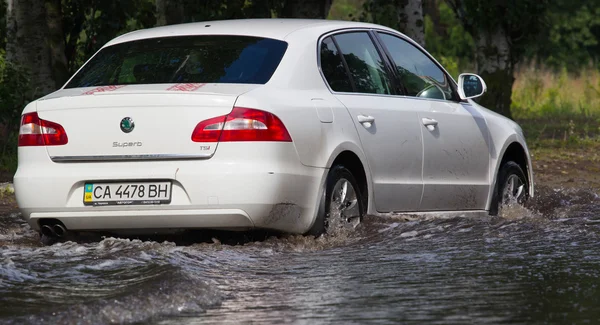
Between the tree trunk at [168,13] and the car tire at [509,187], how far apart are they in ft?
33.3

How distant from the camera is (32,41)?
15492mm

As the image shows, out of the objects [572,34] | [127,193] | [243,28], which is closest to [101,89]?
[127,193]

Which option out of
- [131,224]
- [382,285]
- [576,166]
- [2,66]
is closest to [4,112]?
[2,66]

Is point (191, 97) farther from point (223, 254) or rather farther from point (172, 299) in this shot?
point (172, 299)

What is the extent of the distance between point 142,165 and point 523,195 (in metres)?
3.73

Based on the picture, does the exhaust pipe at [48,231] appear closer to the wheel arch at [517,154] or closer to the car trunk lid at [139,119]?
the car trunk lid at [139,119]

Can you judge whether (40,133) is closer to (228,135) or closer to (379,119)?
(228,135)

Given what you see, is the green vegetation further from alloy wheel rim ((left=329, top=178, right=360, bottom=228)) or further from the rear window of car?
alloy wheel rim ((left=329, top=178, right=360, bottom=228))

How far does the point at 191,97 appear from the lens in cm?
692

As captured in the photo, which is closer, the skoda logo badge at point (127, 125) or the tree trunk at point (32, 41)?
the skoda logo badge at point (127, 125)

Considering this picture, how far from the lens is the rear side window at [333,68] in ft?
25.3

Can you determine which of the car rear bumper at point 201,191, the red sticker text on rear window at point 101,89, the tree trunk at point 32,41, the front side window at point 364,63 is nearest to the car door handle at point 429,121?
the front side window at point 364,63

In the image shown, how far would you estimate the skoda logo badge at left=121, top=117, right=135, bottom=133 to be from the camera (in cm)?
697

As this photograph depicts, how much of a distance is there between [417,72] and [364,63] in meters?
0.72
